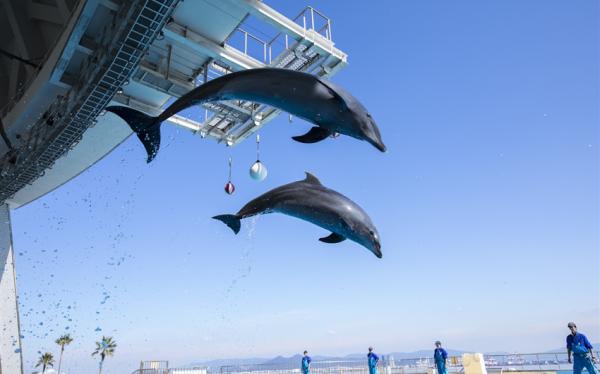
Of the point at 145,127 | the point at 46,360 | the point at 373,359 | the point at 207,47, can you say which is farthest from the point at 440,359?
the point at 46,360

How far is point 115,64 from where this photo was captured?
7.96m

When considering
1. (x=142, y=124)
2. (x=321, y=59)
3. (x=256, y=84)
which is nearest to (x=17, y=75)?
(x=321, y=59)

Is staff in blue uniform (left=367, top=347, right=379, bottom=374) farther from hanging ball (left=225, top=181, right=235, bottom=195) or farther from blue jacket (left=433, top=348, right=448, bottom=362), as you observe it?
hanging ball (left=225, top=181, right=235, bottom=195)

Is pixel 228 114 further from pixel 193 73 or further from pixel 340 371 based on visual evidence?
pixel 340 371

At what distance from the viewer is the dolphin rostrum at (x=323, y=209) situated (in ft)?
14.8

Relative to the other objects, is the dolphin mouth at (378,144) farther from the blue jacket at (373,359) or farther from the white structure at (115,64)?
the blue jacket at (373,359)

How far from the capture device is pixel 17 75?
39.0 ft

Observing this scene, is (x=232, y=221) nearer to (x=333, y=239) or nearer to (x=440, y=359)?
(x=333, y=239)

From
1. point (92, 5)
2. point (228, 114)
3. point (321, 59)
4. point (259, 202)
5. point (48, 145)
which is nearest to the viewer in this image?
point (259, 202)

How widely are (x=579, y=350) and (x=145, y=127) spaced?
10608 mm

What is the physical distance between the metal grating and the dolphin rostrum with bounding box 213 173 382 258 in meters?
4.17

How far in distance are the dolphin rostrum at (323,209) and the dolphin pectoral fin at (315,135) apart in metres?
0.94

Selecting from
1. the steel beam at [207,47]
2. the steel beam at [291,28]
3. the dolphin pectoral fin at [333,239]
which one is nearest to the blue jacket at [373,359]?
the steel beam at [291,28]

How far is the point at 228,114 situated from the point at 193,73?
141 centimetres
